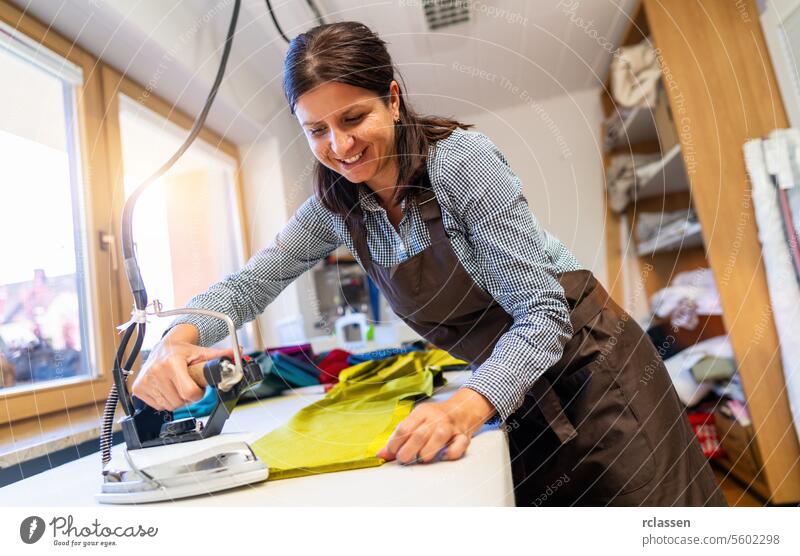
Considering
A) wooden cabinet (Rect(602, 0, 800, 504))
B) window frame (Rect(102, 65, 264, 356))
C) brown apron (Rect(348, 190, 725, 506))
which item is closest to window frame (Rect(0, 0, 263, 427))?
window frame (Rect(102, 65, 264, 356))

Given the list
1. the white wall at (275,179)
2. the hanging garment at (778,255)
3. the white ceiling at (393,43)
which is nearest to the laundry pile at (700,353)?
the hanging garment at (778,255)

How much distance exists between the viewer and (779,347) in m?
0.98

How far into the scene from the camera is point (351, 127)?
50 cm

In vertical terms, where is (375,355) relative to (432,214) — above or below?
below

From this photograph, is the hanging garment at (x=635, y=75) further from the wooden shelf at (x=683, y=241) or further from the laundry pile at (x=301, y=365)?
the laundry pile at (x=301, y=365)

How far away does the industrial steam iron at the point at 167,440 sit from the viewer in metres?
0.39

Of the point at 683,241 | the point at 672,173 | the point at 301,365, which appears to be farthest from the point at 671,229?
the point at 301,365

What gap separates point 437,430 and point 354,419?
0.18 metres

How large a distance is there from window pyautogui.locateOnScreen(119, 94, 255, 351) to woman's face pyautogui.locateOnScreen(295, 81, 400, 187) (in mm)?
192

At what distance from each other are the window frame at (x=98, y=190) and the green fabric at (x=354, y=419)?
252 mm

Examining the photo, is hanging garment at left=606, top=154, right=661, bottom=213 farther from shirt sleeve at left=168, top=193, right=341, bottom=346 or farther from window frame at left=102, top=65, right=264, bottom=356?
window frame at left=102, top=65, right=264, bottom=356

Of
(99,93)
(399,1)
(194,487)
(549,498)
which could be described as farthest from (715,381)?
(99,93)

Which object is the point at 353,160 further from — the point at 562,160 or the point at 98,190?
the point at 98,190

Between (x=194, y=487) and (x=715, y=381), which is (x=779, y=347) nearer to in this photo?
(x=715, y=381)
